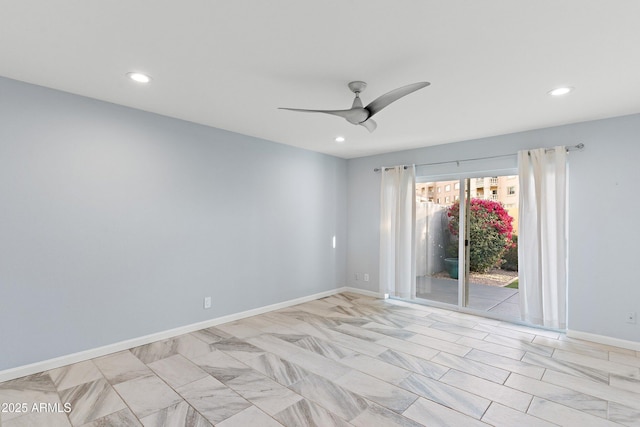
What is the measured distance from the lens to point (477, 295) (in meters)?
4.71

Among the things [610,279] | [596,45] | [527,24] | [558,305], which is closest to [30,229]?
[527,24]

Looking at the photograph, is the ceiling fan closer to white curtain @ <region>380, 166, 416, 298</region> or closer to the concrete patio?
white curtain @ <region>380, 166, 416, 298</region>

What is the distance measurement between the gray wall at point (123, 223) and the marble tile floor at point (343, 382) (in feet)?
1.41

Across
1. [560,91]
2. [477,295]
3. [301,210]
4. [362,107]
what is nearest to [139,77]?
[362,107]

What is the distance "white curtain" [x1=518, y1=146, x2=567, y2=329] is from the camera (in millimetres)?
3682

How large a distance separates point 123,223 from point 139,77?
148 cm

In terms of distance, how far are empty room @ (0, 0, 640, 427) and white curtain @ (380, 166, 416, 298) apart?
0.04m

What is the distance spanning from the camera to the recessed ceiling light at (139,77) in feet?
8.41

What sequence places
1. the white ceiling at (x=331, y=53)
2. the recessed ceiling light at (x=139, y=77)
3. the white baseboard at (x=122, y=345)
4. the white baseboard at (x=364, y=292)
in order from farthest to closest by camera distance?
the white baseboard at (x=364, y=292) → the white baseboard at (x=122, y=345) → the recessed ceiling light at (x=139, y=77) → the white ceiling at (x=331, y=53)

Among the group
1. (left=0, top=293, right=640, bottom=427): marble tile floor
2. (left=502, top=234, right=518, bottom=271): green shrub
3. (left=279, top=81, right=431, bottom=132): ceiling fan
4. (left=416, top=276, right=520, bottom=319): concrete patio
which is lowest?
(left=0, top=293, right=640, bottom=427): marble tile floor

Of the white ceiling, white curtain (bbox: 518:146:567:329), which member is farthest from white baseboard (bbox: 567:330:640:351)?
the white ceiling

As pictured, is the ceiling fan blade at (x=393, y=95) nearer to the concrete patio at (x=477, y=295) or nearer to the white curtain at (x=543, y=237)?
the white curtain at (x=543, y=237)

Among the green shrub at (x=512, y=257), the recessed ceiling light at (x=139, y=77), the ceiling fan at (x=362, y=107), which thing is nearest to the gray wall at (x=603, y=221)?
the green shrub at (x=512, y=257)

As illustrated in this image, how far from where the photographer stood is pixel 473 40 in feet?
6.60
